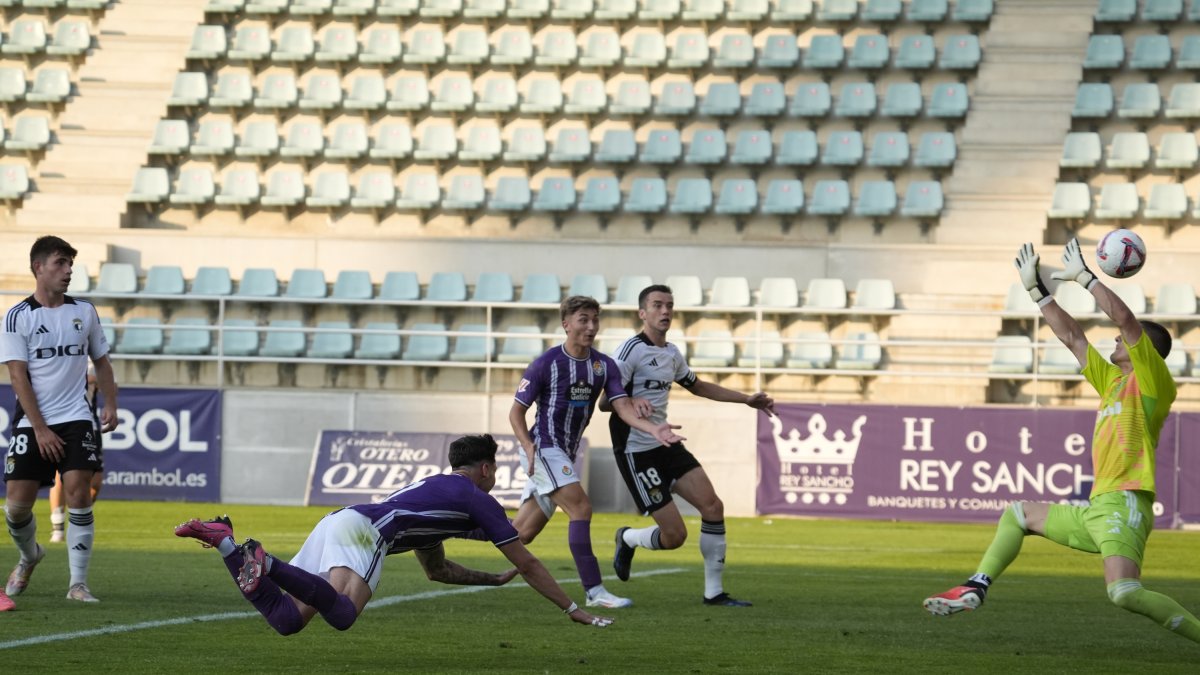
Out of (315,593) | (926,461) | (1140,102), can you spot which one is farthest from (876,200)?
(315,593)

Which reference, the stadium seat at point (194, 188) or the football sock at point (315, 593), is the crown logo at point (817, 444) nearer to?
the stadium seat at point (194, 188)

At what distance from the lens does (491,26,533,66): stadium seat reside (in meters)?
28.0

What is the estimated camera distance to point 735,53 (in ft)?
90.2

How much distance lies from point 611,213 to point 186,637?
18.8 m

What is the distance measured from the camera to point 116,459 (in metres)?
21.3

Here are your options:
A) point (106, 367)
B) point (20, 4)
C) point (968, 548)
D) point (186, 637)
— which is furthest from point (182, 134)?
point (186, 637)

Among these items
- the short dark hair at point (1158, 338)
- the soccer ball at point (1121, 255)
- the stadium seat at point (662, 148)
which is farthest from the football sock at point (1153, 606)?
the stadium seat at point (662, 148)

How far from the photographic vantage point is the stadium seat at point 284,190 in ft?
87.5

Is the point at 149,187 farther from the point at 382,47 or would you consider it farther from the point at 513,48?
the point at 513,48

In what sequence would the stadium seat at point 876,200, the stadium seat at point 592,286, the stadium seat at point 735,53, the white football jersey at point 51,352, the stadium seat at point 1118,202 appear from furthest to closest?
the stadium seat at point 735,53 → the stadium seat at point 876,200 → the stadium seat at point 1118,202 → the stadium seat at point 592,286 → the white football jersey at point 51,352

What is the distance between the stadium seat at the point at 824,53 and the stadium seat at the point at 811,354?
6.13 meters

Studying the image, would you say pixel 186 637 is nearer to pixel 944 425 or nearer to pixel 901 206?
pixel 944 425

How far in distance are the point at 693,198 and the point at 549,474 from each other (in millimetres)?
16040

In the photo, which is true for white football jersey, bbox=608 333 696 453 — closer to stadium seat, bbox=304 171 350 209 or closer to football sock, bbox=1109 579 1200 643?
football sock, bbox=1109 579 1200 643
